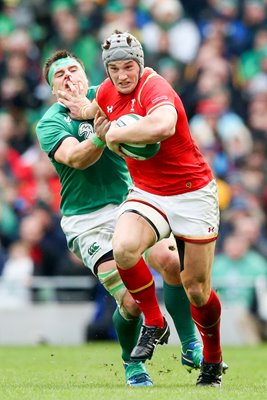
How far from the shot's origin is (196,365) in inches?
370

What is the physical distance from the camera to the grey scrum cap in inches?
343

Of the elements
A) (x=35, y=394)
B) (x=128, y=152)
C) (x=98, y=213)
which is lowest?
(x=35, y=394)

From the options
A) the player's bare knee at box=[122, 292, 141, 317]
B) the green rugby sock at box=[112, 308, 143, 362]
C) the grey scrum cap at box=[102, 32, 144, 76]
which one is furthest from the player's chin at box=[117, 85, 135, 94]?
the green rugby sock at box=[112, 308, 143, 362]

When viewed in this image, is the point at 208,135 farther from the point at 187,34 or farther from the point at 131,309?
the point at 131,309

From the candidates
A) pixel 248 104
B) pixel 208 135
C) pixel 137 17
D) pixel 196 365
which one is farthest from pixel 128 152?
pixel 137 17

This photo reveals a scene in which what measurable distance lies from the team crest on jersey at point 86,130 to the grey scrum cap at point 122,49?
1000 millimetres

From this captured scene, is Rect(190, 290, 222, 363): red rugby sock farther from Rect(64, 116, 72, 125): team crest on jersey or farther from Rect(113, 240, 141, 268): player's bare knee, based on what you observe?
Rect(64, 116, 72, 125): team crest on jersey

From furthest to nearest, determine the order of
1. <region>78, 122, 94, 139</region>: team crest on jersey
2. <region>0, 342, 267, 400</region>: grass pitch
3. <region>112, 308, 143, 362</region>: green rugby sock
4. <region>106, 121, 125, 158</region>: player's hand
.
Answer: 1. <region>78, 122, 94, 139</region>: team crest on jersey
2. <region>112, 308, 143, 362</region>: green rugby sock
3. <region>106, 121, 125, 158</region>: player's hand
4. <region>0, 342, 267, 400</region>: grass pitch

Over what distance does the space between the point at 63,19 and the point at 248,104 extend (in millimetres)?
3050

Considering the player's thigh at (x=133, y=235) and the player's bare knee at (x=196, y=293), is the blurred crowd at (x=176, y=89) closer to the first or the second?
the player's bare knee at (x=196, y=293)

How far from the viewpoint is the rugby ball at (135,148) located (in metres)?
8.59

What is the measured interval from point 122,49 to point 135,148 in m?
0.70

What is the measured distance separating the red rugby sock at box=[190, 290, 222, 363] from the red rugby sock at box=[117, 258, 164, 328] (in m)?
0.31

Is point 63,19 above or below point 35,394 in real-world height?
above
